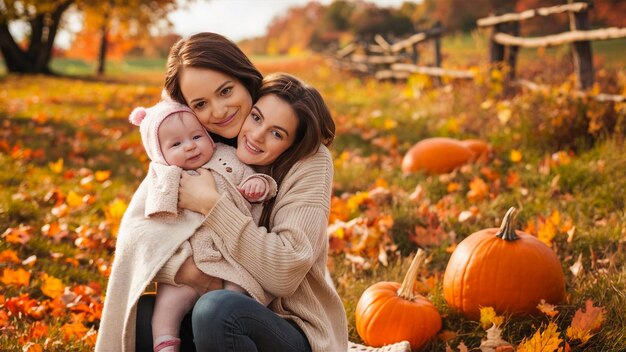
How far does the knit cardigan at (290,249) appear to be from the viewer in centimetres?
200

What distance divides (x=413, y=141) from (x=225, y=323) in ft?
15.4

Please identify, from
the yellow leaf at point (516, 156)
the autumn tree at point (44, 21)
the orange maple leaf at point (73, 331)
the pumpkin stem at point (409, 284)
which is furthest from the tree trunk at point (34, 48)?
the pumpkin stem at point (409, 284)

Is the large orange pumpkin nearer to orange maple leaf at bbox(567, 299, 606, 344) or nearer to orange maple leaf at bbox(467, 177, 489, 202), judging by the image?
orange maple leaf at bbox(567, 299, 606, 344)

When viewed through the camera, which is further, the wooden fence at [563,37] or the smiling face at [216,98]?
the wooden fence at [563,37]

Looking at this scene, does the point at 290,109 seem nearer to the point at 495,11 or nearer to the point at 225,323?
the point at 225,323

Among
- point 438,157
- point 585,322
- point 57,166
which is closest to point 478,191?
point 438,157

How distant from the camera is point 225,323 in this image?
186cm

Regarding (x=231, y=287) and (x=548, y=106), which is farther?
(x=548, y=106)

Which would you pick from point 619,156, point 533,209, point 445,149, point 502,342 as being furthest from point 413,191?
point 502,342

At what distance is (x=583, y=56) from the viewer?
5.30 meters

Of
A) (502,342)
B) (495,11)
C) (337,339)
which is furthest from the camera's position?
(495,11)

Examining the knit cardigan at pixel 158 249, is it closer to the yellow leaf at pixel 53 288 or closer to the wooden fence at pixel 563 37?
the yellow leaf at pixel 53 288

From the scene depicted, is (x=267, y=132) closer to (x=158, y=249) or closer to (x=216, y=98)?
(x=216, y=98)

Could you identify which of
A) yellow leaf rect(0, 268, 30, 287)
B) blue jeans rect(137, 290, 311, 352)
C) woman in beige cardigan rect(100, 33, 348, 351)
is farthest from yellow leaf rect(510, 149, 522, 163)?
yellow leaf rect(0, 268, 30, 287)
